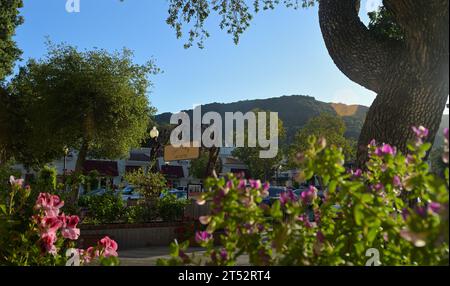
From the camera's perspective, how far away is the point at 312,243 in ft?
8.13

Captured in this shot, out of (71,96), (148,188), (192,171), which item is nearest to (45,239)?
(148,188)

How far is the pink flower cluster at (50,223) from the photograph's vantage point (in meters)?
3.25

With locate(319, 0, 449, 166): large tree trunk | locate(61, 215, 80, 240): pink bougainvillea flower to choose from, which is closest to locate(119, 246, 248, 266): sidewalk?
locate(319, 0, 449, 166): large tree trunk

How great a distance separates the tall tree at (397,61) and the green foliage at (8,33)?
22224 millimetres

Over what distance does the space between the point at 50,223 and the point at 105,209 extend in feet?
29.8

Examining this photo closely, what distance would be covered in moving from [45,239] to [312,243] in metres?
1.89

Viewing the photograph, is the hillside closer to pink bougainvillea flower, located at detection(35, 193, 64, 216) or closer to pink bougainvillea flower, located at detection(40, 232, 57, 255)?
pink bougainvillea flower, located at detection(35, 193, 64, 216)

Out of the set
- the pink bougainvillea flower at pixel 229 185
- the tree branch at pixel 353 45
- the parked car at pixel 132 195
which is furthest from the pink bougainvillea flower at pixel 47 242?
the parked car at pixel 132 195

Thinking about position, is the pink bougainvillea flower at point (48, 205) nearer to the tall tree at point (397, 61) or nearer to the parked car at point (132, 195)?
the tall tree at point (397, 61)

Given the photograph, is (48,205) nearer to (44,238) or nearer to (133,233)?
(44,238)

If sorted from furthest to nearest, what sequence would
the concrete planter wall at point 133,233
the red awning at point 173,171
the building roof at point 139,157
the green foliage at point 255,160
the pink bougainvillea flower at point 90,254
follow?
the green foliage at point 255,160
the building roof at point 139,157
the red awning at point 173,171
the concrete planter wall at point 133,233
the pink bougainvillea flower at point 90,254

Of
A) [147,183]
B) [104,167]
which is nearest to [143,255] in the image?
[147,183]
